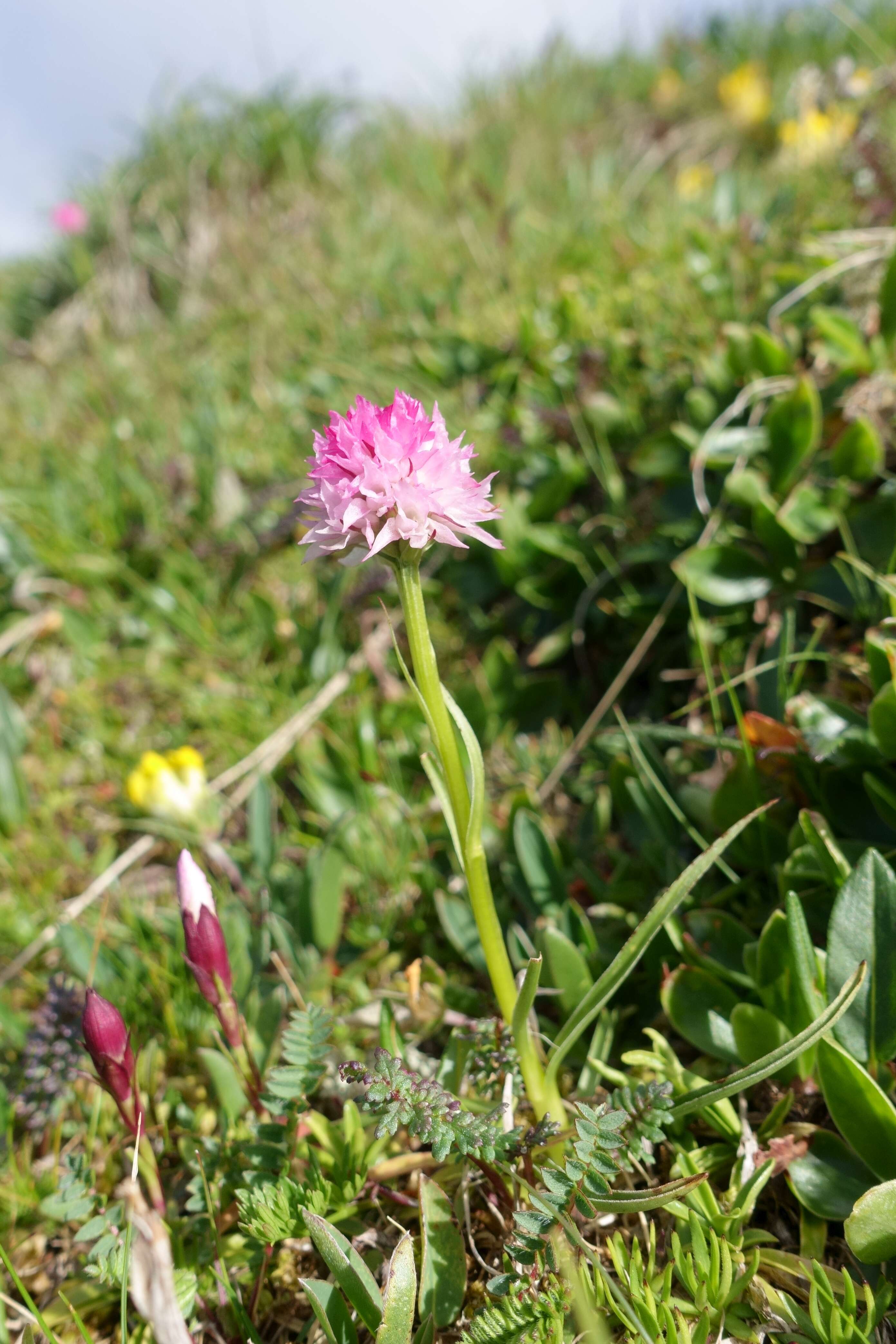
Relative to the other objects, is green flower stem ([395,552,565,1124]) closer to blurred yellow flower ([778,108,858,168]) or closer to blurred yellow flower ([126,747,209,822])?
blurred yellow flower ([126,747,209,822])

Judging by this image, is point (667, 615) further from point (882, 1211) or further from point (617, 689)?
point (882, 1211)

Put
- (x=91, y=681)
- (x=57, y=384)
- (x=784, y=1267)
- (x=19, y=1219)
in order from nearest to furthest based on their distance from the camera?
(x=784, y=1267)
(x=19, y=1219)
(x=91, y=681)
(x=57, y=384)

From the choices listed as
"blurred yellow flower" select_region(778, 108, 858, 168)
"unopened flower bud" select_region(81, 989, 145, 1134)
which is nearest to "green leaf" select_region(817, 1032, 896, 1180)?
"unopened flower bud" select_region(81, 989, 145, 1134)

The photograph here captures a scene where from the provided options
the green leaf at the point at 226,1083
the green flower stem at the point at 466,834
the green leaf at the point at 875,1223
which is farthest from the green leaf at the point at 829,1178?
the green leaf at the point at 226,1083

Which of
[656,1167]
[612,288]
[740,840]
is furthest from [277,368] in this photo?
[656,1167]

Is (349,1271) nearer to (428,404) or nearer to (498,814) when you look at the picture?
(498,814)

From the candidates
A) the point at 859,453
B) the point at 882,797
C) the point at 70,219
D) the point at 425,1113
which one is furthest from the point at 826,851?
the point at 70,219
